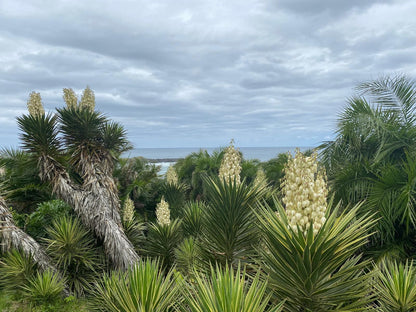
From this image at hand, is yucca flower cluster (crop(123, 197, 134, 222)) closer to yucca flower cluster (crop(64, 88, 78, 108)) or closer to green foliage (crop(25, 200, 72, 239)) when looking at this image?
green foliage (crop(25, 200, 72, 239))

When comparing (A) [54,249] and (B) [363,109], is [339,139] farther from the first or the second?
(A) [54,249]

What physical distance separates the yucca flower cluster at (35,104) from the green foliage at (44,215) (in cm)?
339

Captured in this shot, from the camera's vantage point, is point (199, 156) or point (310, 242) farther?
point (199, 156)

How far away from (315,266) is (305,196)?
0.53 metres

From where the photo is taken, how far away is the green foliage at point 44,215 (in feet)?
32.7

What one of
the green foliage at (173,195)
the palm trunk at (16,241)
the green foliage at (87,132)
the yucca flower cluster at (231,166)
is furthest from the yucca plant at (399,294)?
the green foliage at (173,195)

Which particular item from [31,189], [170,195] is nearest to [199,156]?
[170,195]

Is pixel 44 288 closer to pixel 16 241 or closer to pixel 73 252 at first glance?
pixel 16 241

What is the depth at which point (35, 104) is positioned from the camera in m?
11.6

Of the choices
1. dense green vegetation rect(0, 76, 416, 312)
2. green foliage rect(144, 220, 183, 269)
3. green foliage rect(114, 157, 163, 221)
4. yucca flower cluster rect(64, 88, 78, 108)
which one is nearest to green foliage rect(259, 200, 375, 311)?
dense green vegetation rect(0, 76, 416, 312)

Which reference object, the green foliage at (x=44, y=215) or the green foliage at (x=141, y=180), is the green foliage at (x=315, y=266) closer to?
the green foliage at (x=44, y=215)

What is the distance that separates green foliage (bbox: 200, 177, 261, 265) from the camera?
12.9 feet

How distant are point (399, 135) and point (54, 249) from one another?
9.43m

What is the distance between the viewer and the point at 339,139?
827 cm
